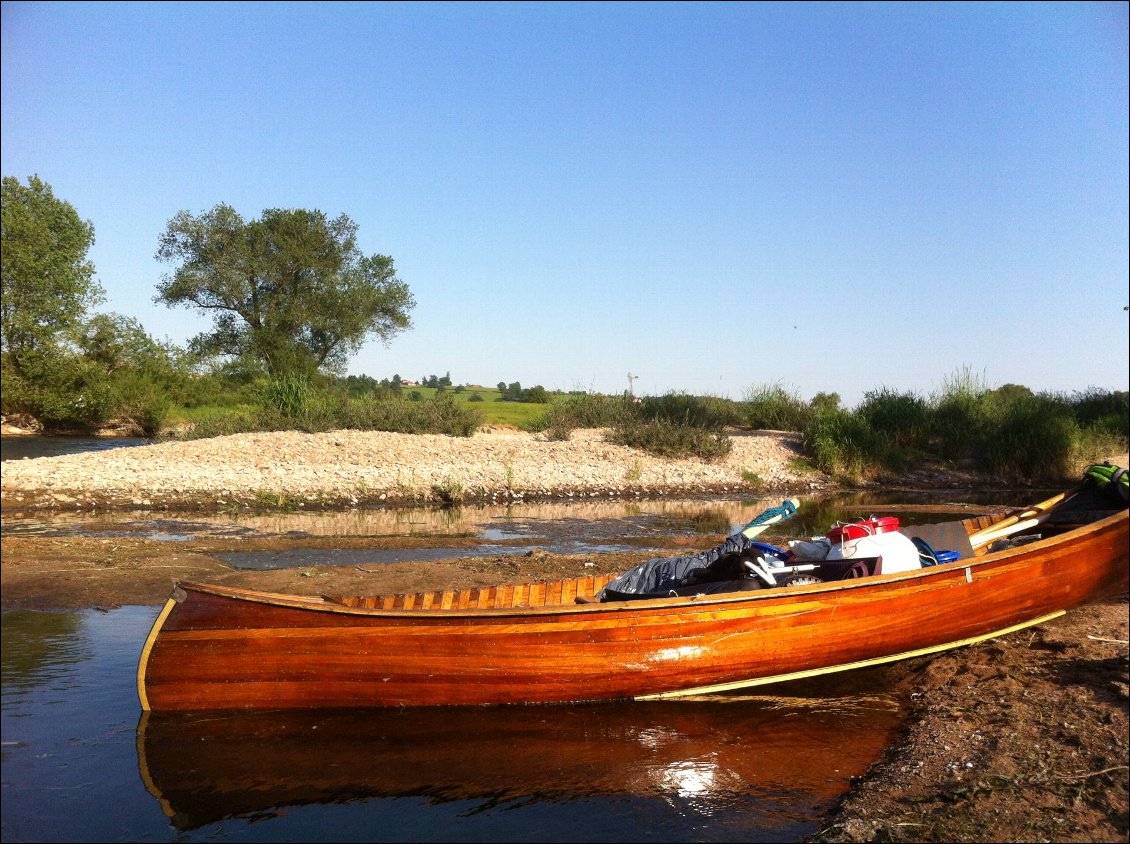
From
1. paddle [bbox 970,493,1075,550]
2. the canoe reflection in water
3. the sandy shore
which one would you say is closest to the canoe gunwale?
the canoe reflection in water

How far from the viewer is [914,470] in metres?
22.2

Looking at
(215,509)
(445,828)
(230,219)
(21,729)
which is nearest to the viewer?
(445,828)

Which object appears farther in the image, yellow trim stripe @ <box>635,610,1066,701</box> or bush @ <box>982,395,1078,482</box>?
bush @ <box>982,395,1078,482</box>

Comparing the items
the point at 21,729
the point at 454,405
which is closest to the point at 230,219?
the point at 454,405

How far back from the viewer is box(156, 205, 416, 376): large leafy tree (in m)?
33.6

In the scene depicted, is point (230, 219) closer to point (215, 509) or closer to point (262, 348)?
point (262, 348)

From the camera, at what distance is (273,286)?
34.5 meters

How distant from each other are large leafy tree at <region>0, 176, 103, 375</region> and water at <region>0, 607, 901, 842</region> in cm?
2621

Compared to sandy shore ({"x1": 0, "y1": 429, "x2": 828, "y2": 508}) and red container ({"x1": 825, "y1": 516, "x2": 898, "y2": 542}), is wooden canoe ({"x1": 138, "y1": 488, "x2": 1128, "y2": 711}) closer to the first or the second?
red container ({"x1": 825, "y1": 516, "x2": 898, "y2": 542})

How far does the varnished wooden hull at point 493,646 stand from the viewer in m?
5.55

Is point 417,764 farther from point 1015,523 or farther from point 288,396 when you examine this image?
point 288,396

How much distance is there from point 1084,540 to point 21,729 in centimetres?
768

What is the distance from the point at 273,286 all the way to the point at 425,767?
32276mm

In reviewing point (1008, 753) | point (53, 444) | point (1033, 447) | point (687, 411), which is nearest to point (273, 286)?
point (53, 444)
